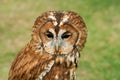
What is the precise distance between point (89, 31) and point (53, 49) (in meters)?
6.07

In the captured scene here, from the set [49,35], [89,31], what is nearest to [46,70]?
[49,35]

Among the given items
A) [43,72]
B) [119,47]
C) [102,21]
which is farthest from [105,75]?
[43,72]

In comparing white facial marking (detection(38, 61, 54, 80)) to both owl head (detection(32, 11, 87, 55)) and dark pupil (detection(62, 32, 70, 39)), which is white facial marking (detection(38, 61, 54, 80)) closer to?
owl head (detection(32, 11, 87, 55))

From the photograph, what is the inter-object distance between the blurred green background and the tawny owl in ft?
11.6

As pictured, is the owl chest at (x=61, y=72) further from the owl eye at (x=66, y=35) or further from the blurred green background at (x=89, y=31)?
the blurred green background at (x=89, y=31)

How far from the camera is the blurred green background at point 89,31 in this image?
1016cm

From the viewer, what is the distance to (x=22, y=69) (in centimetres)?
607

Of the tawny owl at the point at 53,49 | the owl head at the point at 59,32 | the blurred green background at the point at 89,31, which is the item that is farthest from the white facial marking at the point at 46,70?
the blurred green background at the point at 89,31

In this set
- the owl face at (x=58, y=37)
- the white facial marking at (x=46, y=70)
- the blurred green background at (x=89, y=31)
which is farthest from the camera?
the blurred green background at (x=89, y=31)

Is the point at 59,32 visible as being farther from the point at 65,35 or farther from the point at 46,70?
the point at 46,70

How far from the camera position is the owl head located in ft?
19.0

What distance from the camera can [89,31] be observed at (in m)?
12.0

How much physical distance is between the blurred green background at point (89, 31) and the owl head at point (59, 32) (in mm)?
3658

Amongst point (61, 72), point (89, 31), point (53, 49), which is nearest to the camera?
point (53, 49)
